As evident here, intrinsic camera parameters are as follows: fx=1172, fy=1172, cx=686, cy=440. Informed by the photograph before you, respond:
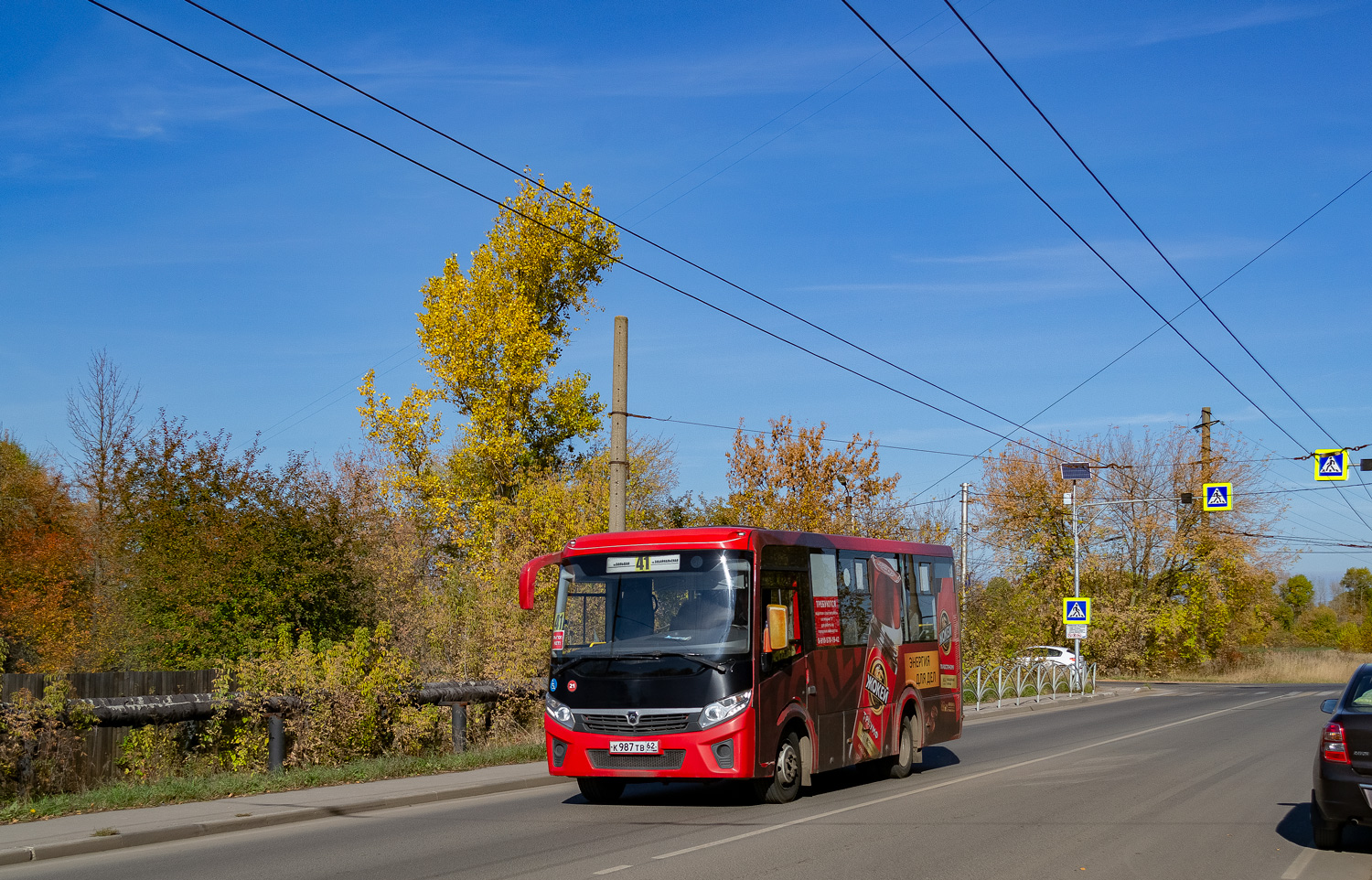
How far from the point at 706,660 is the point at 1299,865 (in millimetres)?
5790

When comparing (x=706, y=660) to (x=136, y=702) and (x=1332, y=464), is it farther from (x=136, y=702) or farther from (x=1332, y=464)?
(x=1332, y=464)

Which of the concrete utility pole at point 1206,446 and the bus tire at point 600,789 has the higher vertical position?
the concrete utility pole at point 1206,446

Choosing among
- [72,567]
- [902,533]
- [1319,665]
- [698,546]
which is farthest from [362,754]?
[1319,665]

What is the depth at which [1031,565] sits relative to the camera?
57594 mm

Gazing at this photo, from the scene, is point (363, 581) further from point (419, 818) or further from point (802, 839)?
point (802, 839)

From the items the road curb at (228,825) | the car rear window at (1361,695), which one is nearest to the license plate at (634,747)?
the road curb at (228,825)

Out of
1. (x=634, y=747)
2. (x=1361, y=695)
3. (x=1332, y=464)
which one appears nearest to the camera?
(x=1361, y=695)

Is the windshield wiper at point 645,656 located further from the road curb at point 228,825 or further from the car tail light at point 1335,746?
the car tail light at point 1335,746

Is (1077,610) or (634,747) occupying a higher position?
(1077,610)

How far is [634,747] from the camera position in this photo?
1274cm

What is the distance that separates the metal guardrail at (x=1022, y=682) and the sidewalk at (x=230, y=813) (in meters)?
20.0

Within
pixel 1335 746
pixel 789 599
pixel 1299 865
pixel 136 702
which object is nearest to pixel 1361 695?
pixel 1335 746

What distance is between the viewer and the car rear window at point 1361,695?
9.63 m

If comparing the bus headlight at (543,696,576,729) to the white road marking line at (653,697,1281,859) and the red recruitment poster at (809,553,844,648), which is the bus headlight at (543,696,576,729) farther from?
the red recruitment poster at (809,553,844,648)
